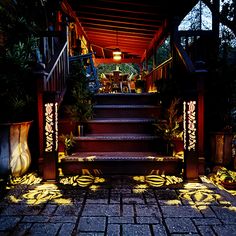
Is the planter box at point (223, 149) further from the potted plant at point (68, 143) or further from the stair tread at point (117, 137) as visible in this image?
the potted plant at point (68, 143)

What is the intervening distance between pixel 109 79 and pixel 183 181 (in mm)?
9800

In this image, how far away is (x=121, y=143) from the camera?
449cm

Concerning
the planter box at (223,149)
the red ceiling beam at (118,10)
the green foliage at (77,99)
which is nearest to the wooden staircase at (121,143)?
the green foliage at (77,99)

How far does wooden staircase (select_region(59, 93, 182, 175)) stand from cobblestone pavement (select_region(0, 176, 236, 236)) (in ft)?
1.25

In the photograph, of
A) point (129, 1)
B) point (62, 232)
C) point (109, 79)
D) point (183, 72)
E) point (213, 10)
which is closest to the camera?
point (62, 232)

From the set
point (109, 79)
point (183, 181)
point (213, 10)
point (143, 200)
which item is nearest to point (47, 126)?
point (143, 200)

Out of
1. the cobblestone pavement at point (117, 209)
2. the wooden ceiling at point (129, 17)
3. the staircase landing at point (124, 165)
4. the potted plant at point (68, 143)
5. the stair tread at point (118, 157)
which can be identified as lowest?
the cobblestone pavement at point (117, 209)

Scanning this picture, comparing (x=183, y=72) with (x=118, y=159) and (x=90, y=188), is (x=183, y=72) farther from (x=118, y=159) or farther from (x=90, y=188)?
(x=90, y=188)

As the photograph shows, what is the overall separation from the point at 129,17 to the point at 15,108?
260 inches

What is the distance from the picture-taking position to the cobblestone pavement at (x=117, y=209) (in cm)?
235

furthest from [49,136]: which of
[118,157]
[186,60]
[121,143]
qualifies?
[186,60]

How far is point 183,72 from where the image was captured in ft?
15.5

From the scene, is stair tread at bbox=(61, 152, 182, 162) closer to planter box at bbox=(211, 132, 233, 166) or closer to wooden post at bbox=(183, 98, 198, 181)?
wooden post at bbox=(183, 98, 198, 181)

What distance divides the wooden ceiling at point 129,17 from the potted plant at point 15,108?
427 cm
